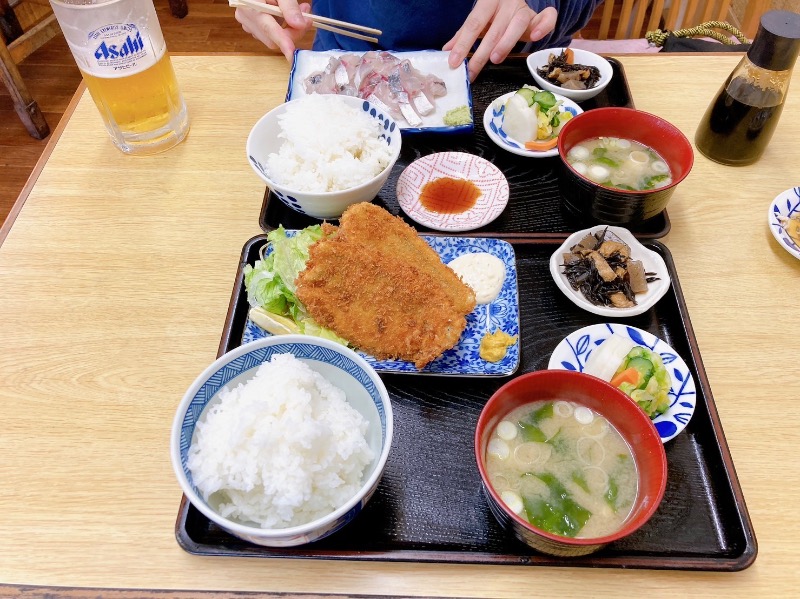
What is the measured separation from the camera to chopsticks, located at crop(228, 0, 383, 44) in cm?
241

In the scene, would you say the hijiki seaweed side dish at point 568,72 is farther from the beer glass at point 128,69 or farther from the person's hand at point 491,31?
the beer glass at point 128,69

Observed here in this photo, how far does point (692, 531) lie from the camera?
50.4 inches

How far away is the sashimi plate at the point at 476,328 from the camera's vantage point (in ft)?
4.93

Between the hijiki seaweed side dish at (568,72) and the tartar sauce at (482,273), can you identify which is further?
the hijiki seaweed side dish at (568,72)

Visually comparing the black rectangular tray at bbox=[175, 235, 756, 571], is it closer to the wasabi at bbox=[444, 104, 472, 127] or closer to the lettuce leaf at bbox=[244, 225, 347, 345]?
the lettuce leaf at bbox=[244, 225, 347, 345]

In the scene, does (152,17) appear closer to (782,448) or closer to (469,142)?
(469,142)

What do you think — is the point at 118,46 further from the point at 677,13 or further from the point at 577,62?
the point at 677,13

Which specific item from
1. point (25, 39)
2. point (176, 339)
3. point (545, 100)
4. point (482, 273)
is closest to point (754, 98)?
point (545, 100)

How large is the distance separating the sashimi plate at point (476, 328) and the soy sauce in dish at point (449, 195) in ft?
0.60

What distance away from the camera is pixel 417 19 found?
8.28 ft

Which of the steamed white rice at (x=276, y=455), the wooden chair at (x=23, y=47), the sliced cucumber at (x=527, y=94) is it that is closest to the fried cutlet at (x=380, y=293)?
the steamed white rice at (x=276, y=455)

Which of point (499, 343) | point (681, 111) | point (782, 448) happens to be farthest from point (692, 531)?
point (681, 111)

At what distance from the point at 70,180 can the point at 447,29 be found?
5.46 ft

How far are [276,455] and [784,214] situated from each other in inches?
66.8
